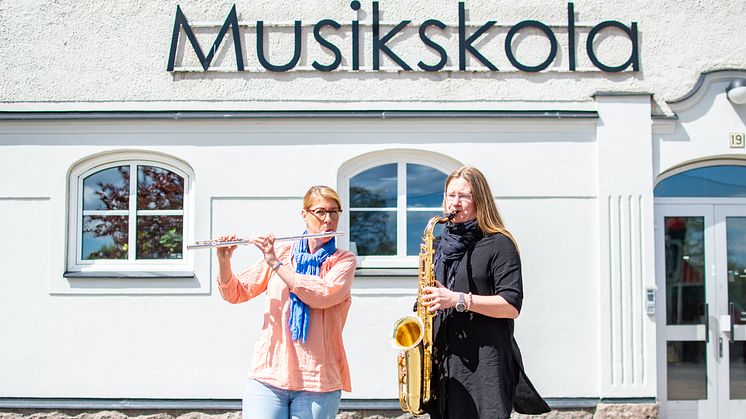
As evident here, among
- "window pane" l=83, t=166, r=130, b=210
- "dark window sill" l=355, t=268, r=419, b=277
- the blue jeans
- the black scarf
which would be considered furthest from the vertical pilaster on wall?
"window pane" l=83, t=166, r=130, b=210

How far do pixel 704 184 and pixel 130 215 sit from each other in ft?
16.7

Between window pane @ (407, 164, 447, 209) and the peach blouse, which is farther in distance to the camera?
window pane @ (407, 164, 447, 209)

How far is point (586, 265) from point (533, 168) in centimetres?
94

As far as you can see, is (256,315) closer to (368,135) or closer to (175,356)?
(175,356)

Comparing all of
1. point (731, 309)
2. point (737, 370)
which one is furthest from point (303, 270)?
point (737, 370)

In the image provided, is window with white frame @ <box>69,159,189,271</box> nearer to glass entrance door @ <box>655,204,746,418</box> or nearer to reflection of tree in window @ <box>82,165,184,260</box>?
reflection of tree in window @ <box>82,165,184,260</box>

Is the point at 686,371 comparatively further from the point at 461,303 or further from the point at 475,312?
the point at 461,303

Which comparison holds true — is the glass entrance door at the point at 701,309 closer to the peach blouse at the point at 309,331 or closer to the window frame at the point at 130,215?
the peach blouse at the point at 309,331

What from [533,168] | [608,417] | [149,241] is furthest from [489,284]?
[149,241]

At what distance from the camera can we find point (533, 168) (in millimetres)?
5707

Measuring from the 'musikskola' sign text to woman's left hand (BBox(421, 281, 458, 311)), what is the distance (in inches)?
125

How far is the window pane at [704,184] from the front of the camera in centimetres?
589

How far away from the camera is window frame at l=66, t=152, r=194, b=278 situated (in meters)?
5.79

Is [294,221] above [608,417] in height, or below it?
above
